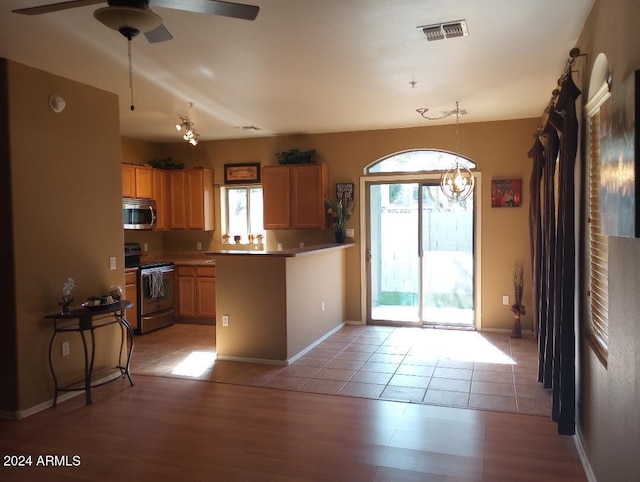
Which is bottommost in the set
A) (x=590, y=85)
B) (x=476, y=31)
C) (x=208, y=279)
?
(x=208, y=279)

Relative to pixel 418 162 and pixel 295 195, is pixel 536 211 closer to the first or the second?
pixel 418 162

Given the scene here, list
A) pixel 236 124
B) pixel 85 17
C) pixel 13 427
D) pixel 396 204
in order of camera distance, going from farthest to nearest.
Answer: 1. pixel 396 204
2. pixel 236 124
3. pixel 13 427
4. pixel 85 17

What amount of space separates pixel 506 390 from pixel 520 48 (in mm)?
2749

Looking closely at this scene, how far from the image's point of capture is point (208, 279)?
7.12m

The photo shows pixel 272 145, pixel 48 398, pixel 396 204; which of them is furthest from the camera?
pixel 272 145

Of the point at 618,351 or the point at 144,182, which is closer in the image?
the point at 618,351

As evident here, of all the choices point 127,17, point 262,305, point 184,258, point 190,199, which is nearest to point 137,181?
point 190,199

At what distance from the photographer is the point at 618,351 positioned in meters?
2.17

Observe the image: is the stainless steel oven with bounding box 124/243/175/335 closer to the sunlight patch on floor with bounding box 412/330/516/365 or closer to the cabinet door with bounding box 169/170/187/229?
the cabinet door with bounding box 169/170/187/229

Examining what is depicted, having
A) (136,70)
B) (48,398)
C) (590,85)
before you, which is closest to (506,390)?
(590,85)

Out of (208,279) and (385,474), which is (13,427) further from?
(208,279)

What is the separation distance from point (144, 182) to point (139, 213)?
51cm

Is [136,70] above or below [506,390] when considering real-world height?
above

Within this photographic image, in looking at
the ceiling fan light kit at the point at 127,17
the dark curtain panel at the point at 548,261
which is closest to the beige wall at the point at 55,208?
the ceiling fan light kit at the point at 127,17
